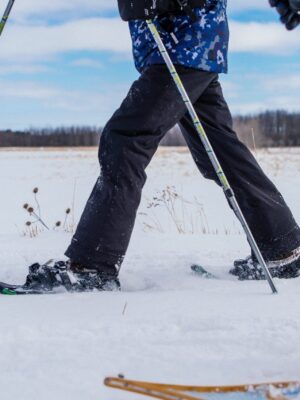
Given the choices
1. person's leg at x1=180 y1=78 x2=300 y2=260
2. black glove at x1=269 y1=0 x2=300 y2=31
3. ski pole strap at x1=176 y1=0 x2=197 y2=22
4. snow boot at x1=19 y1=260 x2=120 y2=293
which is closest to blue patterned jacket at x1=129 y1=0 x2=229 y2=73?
ski pole strap at x1=176 y1=0 x2=197 y2=22

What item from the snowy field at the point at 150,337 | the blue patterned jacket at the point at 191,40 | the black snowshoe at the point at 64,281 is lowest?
the black snowshoe at the point at 64,281

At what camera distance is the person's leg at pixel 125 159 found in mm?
2787

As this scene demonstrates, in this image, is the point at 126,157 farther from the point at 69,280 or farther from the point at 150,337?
the point at 150,337

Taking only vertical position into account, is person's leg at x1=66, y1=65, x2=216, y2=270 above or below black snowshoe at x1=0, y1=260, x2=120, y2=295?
above

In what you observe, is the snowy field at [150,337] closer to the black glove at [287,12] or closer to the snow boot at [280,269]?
Answer: the snow boot at [280,269]

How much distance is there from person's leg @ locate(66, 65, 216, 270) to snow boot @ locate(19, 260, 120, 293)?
48mm

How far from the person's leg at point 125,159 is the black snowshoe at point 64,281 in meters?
0.05

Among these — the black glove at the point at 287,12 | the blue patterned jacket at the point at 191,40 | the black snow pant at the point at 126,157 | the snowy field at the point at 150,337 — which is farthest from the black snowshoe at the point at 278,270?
the black glove at the point at 287,12

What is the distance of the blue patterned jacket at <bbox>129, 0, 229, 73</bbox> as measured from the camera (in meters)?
2.81

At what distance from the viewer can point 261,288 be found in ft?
8.83

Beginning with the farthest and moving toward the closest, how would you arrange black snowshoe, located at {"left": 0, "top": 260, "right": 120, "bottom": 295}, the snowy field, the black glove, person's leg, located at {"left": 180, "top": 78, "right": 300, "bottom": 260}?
person's leg, located at {"left": 180, "top": 78, "right": 300, "bottom": 260} → black snowshoe, located at {"left": 0, "top": 260, "right": 120, "bottom": 295} → the black glove → the snowy field

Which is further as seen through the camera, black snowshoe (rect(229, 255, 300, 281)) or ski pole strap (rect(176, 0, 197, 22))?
black snowshoe (rect(229, 255, 300, 281))

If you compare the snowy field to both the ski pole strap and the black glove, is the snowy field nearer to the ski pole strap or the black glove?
the black glove

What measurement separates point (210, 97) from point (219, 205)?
623cm
